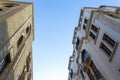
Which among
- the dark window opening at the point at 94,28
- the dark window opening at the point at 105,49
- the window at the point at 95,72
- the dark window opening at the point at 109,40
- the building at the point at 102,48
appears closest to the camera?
the building at the point at 102,48

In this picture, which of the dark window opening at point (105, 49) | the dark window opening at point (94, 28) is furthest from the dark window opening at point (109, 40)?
the dark window opening at point (94, 28)

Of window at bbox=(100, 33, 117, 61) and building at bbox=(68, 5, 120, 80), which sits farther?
window at bbox=(100, 33, 117, 61)

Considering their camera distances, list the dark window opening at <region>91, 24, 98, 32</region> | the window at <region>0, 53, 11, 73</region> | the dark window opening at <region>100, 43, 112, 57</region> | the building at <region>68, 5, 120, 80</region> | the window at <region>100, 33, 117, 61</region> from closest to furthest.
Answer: the window at <region>0, 53, 11, 73</region>, the building at <region>68, 5, 120, 80</region>, the window at <region>100, 33, 117, 61</region>, the dark window opening at <region>100, 43, 112, 57</region>, the dark window opening at <region>91, 24, 98, 32</region>

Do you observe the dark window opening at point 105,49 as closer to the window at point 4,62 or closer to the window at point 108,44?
the window at point 108,44

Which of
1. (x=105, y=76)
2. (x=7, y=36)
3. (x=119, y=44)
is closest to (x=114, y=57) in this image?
(x=119, y=44)

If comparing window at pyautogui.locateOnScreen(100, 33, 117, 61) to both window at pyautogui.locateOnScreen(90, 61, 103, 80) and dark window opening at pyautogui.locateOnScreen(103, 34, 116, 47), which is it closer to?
dark window opening at pyautogui.locateOnScreen(103, 34, 116, 47)

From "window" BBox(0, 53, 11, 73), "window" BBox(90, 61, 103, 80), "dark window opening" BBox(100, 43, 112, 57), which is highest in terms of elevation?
"dark window opening" BBox(100, 43, 112, 57)

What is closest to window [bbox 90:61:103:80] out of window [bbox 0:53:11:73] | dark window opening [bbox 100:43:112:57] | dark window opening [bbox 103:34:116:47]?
dark window opening [bbox 100:43:112:57]

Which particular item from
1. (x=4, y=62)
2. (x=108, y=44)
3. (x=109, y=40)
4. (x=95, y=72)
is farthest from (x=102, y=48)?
(x=4, y=62)

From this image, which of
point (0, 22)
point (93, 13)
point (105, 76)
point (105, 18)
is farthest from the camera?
point (93, 13)

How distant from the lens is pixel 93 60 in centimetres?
2919

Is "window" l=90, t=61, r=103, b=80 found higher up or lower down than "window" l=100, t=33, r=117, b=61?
lower down

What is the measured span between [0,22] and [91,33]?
19010 millimetres

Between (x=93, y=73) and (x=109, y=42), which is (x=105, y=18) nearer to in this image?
(x=109, y=42)
